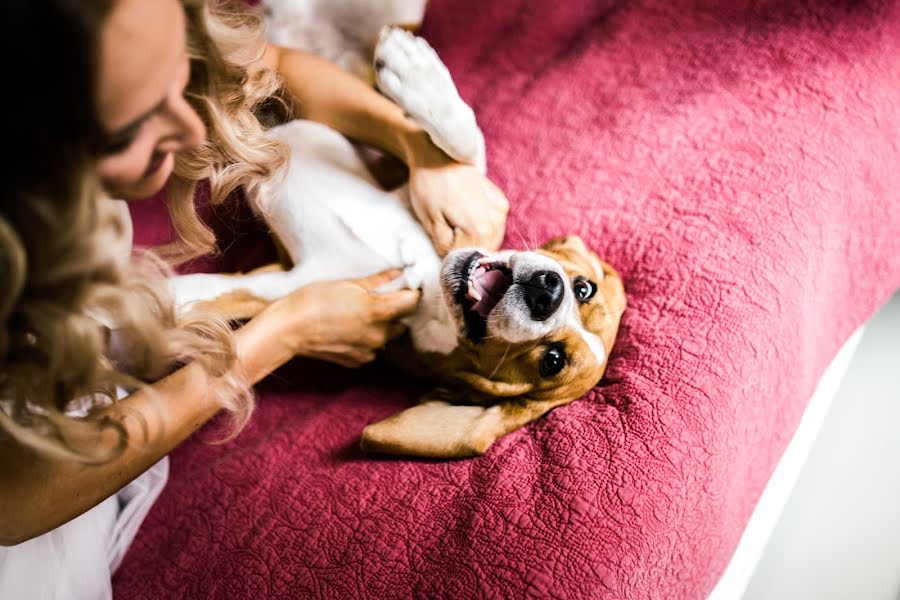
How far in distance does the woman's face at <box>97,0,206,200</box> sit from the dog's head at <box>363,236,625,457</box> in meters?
0.66

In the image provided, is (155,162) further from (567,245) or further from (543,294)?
(567,245)

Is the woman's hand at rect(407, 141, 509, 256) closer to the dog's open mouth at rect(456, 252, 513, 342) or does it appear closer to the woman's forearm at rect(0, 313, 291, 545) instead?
the dog's open mouth at rect(456, 252, 513, 342)

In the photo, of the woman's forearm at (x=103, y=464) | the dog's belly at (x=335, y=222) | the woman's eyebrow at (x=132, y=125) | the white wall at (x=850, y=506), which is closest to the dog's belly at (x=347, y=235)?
the dog's belly at (x=335, y=222)

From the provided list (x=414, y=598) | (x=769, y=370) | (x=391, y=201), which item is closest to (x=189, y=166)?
(x=391, y=201)

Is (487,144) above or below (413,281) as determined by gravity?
above

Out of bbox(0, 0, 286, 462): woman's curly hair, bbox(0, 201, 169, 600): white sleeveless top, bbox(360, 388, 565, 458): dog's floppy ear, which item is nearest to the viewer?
bbox(0, 0, 286, 462): woman's curly hair

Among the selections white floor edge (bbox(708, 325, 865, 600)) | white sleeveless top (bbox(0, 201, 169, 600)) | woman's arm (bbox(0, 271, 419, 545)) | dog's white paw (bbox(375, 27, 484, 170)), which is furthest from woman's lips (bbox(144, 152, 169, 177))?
white floor edge (bbox(708, 325, 865, 600))

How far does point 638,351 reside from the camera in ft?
4.42

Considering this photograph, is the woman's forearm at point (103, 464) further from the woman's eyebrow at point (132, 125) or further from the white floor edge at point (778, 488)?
the white floor edge at point (778, 488)

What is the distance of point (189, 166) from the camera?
1.25 metres

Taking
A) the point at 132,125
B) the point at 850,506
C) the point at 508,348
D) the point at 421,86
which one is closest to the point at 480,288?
the point at 508,348

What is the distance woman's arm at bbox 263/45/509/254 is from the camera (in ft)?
4.78

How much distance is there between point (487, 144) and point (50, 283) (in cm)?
126

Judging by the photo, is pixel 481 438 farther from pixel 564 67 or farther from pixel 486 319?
pixel 564 67
